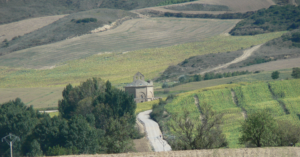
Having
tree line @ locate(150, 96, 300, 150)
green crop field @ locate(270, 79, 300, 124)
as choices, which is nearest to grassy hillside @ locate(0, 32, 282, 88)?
green crop field @ locate(270, 79, 300, 124)

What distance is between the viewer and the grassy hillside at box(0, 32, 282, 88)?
144 metres

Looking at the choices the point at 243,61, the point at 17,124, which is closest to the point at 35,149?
the point at 17,124

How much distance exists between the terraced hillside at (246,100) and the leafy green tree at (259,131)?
2315 cm

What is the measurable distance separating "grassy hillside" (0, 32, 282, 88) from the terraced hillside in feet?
167

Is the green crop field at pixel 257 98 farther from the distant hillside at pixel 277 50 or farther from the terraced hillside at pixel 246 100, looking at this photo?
the distant hillside at pixel 277 50

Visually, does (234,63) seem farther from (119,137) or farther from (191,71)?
(119,137)

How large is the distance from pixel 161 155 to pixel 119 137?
19296 millimetres

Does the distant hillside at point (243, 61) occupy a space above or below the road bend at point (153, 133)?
above

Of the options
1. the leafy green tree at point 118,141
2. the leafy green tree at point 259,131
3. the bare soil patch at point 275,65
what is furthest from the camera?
the bare soil patch at point 275,65

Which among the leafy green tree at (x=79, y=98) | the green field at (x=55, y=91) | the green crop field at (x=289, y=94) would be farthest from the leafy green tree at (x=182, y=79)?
the leafy green tree at (x=79, y=98)

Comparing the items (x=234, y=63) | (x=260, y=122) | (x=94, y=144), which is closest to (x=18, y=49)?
(x=234, y=63)

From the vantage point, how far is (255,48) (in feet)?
551

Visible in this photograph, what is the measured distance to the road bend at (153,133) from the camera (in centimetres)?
6222

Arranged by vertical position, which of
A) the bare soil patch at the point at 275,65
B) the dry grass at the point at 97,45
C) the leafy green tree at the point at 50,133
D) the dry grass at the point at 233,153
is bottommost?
the leafy green tree at the point at 50,133
